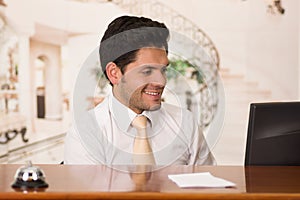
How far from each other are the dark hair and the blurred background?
1.50m

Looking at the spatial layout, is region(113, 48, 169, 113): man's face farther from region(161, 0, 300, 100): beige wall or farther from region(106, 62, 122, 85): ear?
region(161, 0, 300, 100): beige wall

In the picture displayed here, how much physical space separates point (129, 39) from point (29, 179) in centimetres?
85

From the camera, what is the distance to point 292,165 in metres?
2.07

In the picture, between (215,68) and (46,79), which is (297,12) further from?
(46,79)

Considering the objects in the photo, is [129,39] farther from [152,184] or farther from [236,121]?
[236,121]

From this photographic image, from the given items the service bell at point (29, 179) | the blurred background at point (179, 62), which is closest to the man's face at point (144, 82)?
the service bell at point (29, 179)

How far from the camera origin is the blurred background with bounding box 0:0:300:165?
3.84 metres

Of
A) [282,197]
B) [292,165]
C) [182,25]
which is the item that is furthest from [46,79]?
[282,197]

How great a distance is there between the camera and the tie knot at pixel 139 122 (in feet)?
7.27

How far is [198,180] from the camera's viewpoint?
1763 mm

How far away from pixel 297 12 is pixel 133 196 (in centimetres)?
276

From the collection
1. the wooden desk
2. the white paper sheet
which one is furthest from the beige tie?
the white paper sheet

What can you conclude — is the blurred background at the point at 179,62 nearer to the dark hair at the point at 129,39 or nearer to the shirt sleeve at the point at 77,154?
the dark hair at the point at 129,39

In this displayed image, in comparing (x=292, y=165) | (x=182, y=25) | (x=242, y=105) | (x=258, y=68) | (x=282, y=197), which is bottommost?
(x=282, y=197)
